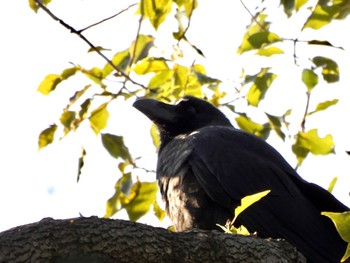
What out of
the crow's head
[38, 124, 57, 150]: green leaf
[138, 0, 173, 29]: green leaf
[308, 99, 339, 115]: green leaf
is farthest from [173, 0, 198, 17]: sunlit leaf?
[38, 124, 57, 150]: green leaf

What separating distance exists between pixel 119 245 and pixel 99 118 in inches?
88.2

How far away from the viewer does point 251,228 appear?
5.66m

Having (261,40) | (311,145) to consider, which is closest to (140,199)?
(311,145)

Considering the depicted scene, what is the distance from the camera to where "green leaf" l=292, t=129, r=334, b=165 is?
6.27 meters

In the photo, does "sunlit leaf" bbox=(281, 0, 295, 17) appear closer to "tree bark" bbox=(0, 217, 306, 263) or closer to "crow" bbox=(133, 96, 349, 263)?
"crow" bbox=(133, 96, 349, 263)

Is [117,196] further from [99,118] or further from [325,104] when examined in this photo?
[325,104]

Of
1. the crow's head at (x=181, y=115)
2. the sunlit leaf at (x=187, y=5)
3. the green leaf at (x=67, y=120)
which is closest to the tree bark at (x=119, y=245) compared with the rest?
the green leaf at (x=67, y=120)

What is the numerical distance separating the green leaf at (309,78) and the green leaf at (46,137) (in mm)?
1666

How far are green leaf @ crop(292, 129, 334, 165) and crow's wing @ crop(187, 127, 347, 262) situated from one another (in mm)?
128

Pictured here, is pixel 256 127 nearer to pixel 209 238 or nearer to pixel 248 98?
pixel 248 98

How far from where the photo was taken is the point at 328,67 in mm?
6270

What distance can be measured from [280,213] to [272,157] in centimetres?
65

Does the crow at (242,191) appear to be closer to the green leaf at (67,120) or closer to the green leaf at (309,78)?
the green leaf at (309,78)

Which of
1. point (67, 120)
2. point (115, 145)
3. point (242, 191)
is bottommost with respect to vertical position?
point (242, 191)
